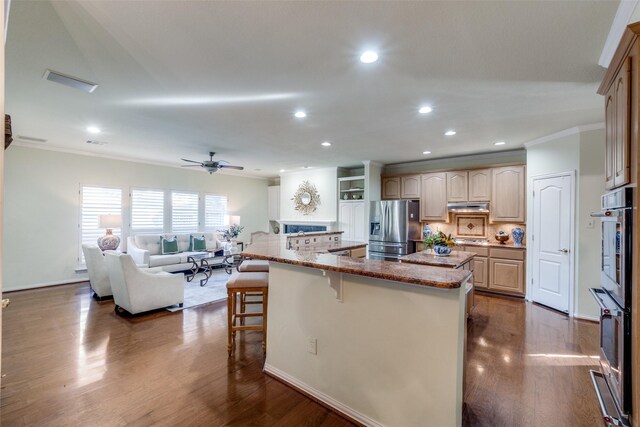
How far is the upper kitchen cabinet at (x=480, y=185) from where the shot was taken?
538 cm

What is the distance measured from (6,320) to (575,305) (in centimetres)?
761

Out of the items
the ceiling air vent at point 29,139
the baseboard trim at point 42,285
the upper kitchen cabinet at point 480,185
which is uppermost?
the ceiling air vent at point 29,139

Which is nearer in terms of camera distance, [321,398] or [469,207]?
[321,398]

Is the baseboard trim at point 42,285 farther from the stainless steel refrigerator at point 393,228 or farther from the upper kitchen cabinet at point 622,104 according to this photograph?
the upper kitchen cabinet at point 622,104

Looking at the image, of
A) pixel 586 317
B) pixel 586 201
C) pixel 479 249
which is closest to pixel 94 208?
pixel 479 249

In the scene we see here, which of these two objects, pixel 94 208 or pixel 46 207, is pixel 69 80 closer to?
pixel 46 207

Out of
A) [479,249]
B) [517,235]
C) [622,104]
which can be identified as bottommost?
[479,249]

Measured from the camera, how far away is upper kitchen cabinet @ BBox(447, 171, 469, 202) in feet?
18.4

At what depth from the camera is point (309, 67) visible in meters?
2.37

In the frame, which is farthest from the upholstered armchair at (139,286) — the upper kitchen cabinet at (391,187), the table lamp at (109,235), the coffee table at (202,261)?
the upper kitchen cabinet at (391,187)

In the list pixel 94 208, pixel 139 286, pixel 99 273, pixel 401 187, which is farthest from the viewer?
pixel 401 187

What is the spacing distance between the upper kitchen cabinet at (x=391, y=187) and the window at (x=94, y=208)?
583cm

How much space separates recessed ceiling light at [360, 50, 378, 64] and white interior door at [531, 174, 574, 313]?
371cm

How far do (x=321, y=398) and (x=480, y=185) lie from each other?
15.7 ft
